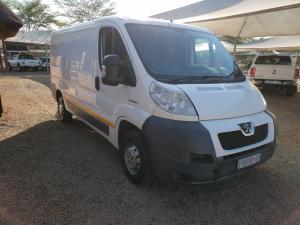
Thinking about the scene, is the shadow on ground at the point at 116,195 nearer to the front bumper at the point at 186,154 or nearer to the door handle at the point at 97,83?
the front bumper at the point at 186,154

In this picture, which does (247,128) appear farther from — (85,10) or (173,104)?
(85,10)

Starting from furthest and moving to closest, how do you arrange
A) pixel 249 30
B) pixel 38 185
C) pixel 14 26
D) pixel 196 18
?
pixel 249 30
pixel 196 18
pixel 14 26
pixel 38 185

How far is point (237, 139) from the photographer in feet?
10.4

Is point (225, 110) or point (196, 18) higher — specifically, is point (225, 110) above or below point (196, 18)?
below

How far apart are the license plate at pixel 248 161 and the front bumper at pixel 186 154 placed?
65mm

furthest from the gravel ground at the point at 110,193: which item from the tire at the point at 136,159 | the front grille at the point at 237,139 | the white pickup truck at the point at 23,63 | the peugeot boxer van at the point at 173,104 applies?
the white pickup truck at the point at 23,63

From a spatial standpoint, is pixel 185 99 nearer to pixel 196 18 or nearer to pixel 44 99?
pixel 44 99

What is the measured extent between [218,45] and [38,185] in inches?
133

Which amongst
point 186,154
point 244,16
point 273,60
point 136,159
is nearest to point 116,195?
point 136,159

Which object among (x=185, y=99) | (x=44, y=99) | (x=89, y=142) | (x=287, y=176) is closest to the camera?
(x=185, y=99)

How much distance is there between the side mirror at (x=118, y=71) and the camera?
347cm

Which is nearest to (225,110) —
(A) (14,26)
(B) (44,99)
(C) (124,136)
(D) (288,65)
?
(C) (124,136)

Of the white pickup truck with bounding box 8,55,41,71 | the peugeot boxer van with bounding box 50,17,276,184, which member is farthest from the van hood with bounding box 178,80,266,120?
the white pickup truck with bounding box 8,55,41,71

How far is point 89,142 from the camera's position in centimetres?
546
